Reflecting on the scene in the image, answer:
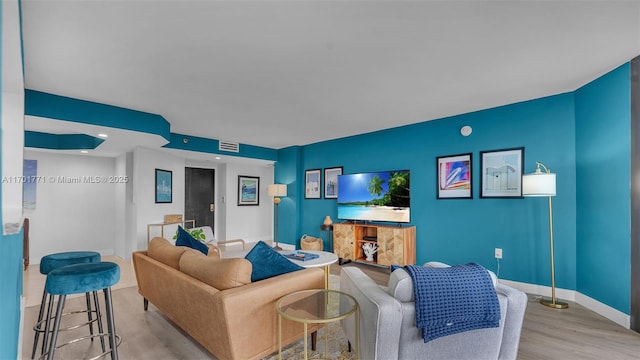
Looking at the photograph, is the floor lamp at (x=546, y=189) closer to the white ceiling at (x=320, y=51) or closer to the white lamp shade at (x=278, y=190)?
the white ceiling at (x=320, y=51)

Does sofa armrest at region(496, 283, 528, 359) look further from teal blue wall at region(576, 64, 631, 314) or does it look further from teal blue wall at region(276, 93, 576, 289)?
teal blue wall at region(276, 93, 576, 289)

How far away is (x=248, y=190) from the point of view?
759 centimetres

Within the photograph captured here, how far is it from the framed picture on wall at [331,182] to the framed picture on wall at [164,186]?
2.85 meters

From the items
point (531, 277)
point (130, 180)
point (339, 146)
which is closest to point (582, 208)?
point (531, 277)

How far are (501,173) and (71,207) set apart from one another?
22.4ft

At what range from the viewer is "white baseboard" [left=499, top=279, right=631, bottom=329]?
8.71 ft

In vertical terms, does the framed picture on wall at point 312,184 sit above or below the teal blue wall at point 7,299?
above

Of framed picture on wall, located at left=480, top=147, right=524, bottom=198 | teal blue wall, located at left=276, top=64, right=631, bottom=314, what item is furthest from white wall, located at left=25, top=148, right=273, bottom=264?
framed picture on wall, located at left=480, top=147, right=524, bottom=198

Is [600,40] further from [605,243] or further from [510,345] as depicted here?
[510,345]

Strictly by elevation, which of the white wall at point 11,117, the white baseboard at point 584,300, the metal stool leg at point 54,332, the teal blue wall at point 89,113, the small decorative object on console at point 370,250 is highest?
the teal blue wall at point 89,113

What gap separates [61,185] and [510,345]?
669 centimetres

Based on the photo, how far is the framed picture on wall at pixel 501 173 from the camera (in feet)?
11.8

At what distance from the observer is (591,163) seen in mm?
3049

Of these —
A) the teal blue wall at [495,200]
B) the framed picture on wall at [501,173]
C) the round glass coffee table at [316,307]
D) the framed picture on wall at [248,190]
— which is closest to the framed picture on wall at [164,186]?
the framed picture on wall at [248,190]
